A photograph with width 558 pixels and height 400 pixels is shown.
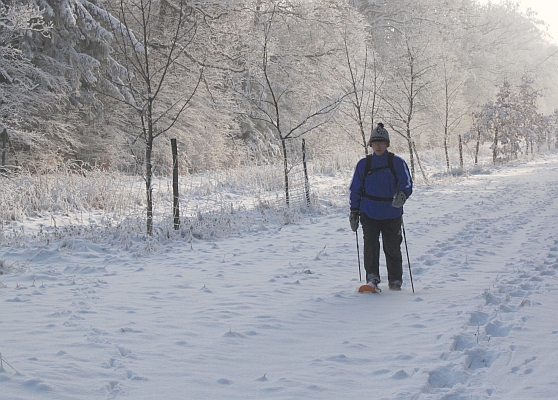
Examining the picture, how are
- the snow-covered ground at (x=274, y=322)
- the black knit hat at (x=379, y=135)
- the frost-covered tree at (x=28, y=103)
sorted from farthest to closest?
the frost-covered tree at (x=28, y=103)
the black knit hat at (x=379, y=135)
the snow-covered ground at (x=274, y=322)

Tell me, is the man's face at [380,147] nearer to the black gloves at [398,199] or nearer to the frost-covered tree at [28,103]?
the black gloves at [398,199]

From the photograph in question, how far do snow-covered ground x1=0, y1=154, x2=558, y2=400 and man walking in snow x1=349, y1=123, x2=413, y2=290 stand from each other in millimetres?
331

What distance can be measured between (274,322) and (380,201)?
196cm

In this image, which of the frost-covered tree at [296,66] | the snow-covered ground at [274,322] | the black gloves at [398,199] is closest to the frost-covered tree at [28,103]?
the frost-covered tree at [296,66]

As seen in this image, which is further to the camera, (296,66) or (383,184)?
(296,66)

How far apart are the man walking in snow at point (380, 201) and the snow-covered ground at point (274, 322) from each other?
331 mm

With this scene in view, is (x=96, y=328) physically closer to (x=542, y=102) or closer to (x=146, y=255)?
(x=146, y=255)

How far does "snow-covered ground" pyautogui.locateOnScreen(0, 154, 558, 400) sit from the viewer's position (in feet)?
10.3

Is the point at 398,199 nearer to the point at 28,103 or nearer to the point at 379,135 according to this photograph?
the point at 379,135

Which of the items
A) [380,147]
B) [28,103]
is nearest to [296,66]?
[28,103]

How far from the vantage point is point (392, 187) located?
5.57 m

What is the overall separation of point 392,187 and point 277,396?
124 inches

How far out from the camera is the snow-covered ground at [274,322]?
124 inches

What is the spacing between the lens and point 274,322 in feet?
14.6
